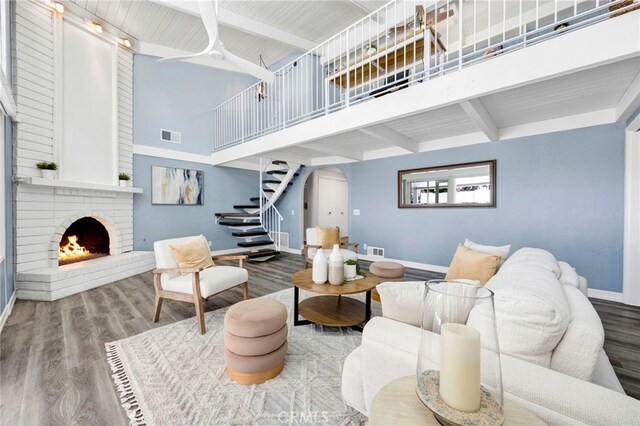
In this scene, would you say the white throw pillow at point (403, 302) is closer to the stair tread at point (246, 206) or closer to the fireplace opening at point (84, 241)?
the fireplace opening at point (84, 241)

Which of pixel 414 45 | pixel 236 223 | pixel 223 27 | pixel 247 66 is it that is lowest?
pixel 236 223

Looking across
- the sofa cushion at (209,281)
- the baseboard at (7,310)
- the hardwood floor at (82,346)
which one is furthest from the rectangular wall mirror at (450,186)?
the baseboard at (7,310)

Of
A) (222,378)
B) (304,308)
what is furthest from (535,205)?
(222,378)

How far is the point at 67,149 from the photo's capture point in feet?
13.4

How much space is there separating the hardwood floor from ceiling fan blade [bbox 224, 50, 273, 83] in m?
2.94

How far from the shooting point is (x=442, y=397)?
2.23 feet

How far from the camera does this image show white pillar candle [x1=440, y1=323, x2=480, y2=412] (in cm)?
65

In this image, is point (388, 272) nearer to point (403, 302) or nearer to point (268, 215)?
point (403, 302)

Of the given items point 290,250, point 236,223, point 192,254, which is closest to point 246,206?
point 236,223

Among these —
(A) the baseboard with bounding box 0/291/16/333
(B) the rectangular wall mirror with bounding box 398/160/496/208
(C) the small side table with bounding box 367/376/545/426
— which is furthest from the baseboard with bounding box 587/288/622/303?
(A) the baseboard with bounding box 0/291/16/333

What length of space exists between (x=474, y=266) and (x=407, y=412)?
6.55 ft

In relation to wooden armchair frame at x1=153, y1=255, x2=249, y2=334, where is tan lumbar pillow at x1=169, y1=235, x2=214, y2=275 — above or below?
above

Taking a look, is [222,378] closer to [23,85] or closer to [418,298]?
[418,298]

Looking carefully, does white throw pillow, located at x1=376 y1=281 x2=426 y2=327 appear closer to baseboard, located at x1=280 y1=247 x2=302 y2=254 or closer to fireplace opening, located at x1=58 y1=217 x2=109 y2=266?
fireplace opening, located at x1=58 y1=217 x2=109 y2=266
